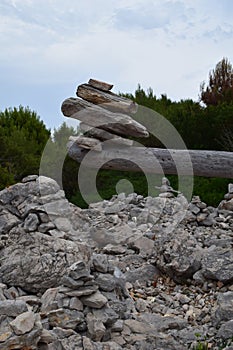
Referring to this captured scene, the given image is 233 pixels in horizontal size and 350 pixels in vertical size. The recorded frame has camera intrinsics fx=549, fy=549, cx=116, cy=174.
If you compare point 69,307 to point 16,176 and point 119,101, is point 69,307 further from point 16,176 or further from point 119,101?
point 16,176

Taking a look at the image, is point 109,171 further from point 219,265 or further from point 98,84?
point 98,84

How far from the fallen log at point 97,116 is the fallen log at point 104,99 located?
7 cm

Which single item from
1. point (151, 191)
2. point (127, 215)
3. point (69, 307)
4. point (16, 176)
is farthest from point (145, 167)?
→ point (16, 176)

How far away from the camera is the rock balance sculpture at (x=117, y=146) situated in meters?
5.44

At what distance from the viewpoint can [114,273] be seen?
19.6 ft

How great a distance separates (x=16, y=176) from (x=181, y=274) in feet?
21.6

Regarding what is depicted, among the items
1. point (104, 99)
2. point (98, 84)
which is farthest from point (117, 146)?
point (98, 84)

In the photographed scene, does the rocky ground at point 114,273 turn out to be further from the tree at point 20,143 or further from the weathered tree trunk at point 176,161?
the tree at point 20,143

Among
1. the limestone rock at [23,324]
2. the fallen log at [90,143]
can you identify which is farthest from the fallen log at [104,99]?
the limestone rock at [23,324]

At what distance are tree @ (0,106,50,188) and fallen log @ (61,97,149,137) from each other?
591 centimetres

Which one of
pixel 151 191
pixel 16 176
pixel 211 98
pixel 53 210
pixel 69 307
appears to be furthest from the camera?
pixel 211 98

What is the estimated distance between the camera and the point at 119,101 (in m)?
5.74

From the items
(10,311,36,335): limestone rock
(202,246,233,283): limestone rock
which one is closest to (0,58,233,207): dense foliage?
(202,246,233,283): limestone rock

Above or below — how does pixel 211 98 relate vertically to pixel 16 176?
above
